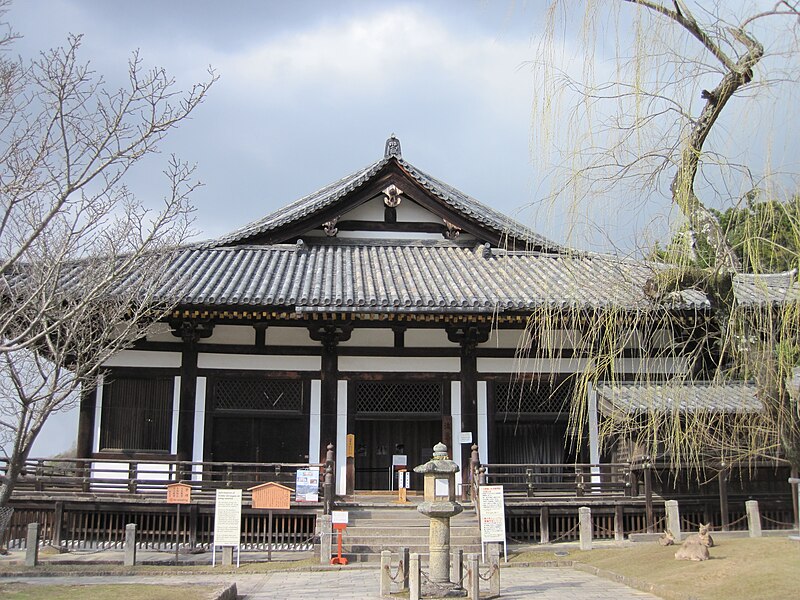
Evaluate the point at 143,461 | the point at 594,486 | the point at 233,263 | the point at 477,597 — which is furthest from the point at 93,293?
the point at 594,486

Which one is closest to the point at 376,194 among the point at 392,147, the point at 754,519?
the point at 392,147

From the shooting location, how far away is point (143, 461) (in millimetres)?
16344

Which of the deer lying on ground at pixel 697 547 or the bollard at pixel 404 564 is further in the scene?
the deer lying on ground at pixel 697 547

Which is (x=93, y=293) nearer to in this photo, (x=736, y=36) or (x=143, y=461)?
(x=736, y=36)

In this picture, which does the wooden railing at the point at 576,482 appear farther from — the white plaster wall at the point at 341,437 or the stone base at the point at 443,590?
the stone base at the point at 443,590

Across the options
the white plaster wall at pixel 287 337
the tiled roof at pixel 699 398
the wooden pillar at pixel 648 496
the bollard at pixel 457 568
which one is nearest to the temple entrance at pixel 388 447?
the white plaster wall at pixel 287 337

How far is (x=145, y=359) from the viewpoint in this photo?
56.8ft

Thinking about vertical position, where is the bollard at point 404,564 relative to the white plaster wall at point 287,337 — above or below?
below

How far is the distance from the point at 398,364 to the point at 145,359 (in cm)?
559

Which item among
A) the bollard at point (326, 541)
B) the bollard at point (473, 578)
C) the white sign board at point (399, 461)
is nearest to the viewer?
the bollard at point (473, 578)

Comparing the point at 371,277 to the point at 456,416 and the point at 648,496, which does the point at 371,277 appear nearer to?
the point at 456,416

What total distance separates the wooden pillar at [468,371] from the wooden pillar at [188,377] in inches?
219

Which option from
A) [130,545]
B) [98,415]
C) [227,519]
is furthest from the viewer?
[98,415]

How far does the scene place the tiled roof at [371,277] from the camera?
53.5 feet
